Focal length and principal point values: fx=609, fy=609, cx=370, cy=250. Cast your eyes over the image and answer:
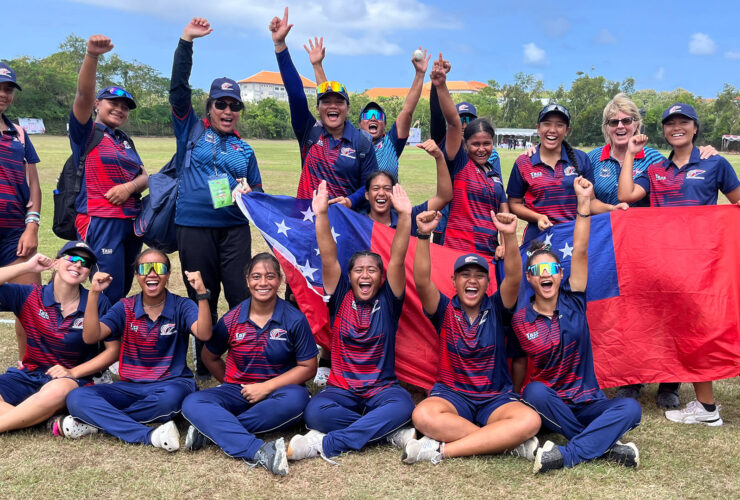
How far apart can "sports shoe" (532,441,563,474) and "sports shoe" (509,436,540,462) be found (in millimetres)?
209

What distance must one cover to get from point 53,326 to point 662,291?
224 inches

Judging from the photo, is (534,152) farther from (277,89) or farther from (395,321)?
(277,89)

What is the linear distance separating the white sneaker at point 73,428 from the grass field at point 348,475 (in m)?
0.08

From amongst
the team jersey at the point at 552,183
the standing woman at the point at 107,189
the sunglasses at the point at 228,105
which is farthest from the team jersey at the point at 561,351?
the standing woman at the point at 107,189

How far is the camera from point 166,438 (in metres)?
4.80

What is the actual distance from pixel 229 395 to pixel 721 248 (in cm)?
479

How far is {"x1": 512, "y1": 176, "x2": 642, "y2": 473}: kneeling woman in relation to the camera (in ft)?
15.2

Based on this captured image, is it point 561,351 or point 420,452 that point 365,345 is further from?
point 561,351

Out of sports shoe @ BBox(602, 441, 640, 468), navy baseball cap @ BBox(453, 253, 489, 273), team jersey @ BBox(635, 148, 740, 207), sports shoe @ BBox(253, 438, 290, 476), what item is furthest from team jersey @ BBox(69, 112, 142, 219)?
team jersey @ BBox(635, 148, 740, 207)

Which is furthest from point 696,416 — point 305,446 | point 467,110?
point 467,110

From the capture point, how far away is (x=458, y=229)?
652 centimetres

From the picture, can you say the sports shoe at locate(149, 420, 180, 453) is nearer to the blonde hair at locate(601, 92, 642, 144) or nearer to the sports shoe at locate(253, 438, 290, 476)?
the sports shoe at locate(253, 438, 290, 476)

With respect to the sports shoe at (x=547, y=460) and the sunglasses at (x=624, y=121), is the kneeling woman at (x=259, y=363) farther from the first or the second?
the sunglasses at (x=624, y=121)

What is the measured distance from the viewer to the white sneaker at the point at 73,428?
16.3 ft
